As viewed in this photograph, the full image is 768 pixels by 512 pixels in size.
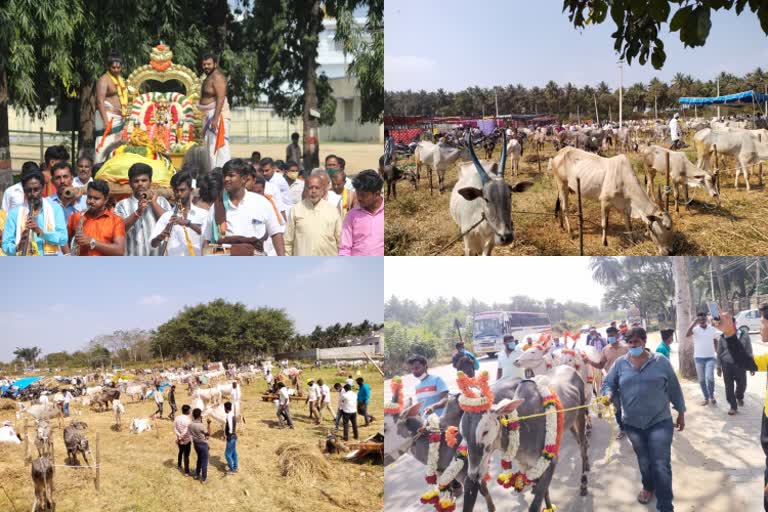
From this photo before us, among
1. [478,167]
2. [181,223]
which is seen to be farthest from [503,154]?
[181,223]

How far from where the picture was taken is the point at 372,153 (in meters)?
6.68

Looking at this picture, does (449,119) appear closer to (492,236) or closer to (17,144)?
(492,236)

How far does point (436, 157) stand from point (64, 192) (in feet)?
10.8

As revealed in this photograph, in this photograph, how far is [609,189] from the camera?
636 cm

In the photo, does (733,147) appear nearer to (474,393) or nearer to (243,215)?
(474,393)

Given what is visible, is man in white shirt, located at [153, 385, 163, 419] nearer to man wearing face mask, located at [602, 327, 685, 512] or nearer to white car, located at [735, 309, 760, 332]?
man wearing face mask, located at [602, 327, 685, 512]

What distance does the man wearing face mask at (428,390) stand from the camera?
6.32 m

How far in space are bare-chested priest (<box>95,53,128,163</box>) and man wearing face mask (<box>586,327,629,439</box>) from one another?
458cm

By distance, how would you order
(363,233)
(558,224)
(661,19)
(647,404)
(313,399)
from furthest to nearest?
(313,399) < (363,233) < (558,224) < (647,404) < (661,19)

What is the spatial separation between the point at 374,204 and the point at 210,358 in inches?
84.8

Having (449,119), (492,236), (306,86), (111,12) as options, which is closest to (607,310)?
(492,236)

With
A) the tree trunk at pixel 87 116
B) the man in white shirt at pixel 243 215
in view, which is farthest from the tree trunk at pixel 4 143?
the man in white shirt at pixel 243 215

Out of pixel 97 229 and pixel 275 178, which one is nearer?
pixel 97 229

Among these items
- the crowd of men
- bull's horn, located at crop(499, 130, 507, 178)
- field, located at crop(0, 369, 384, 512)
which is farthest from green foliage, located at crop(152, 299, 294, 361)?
bull's horn, located at crop(499, 130, 507, 178)
